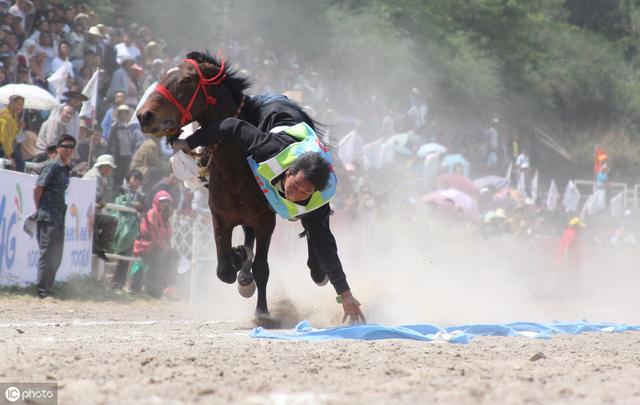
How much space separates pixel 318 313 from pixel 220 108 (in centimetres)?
255

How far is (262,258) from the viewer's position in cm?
888

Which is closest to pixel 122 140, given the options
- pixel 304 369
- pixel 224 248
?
pixel 224 248

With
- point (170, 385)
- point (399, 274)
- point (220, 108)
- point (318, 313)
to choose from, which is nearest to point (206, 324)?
point (318, 313)

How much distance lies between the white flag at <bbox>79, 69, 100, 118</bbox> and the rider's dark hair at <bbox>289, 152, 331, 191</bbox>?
7.85 m

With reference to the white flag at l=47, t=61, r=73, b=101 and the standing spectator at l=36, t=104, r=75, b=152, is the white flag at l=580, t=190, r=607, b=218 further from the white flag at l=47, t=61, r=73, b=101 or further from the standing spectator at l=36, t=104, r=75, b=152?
the standing spectator at l=36, t=104, r=75, b=152

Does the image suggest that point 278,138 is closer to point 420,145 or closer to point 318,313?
point 318,313

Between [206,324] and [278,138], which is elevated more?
[278,138]

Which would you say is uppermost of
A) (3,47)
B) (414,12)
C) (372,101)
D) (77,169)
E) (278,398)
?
(414,12)

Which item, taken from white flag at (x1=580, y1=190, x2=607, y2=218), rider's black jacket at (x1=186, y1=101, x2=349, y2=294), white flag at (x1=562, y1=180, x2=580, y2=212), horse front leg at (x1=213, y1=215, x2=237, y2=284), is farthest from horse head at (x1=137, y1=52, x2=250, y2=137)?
white flag at (x1=580, y1=190, x2=607, y2=218)

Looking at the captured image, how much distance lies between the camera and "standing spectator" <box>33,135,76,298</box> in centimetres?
1188

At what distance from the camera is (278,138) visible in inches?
314

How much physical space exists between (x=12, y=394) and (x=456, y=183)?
787 inches

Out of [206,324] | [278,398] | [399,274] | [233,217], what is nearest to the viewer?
[278,398]

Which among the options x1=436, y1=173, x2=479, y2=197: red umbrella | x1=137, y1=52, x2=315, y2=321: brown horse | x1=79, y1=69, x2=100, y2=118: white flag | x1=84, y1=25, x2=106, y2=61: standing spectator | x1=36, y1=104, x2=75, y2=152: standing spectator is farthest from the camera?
x1=436, y1=173, x2=479, y2=197: red umbrella
